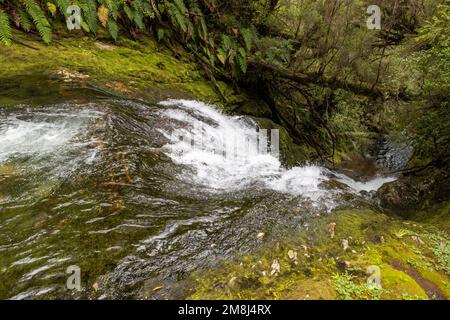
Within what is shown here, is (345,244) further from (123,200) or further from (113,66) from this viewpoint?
(113,66)

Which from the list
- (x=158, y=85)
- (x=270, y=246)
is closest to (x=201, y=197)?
(x=270, y=246)

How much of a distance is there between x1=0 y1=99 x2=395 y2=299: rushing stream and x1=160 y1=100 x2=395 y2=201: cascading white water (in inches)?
1.5

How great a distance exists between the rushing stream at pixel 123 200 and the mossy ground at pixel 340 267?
0.26 m

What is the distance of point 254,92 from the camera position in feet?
39.2

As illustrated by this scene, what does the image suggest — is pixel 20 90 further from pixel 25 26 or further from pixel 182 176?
pixel 182 176

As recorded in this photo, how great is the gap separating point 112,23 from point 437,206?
8396 mm

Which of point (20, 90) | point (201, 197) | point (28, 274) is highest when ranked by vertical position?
point (20, 90)

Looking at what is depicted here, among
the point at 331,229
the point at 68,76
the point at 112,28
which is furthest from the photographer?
the point at 112,28

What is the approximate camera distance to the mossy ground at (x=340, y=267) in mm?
2803

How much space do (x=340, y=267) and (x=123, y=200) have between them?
2544 mm

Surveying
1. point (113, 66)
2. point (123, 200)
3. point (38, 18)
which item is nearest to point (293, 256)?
point (123, 200)

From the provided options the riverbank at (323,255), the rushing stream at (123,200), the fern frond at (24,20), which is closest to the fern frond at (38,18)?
the fern frond at (24,20)

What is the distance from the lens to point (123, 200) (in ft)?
12.9

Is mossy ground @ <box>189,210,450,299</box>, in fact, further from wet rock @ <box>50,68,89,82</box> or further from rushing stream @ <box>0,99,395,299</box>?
wet rock @ <box>50,68,89,82</box>
